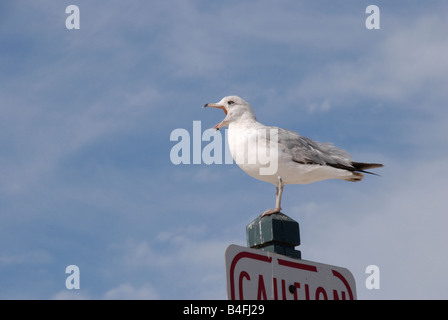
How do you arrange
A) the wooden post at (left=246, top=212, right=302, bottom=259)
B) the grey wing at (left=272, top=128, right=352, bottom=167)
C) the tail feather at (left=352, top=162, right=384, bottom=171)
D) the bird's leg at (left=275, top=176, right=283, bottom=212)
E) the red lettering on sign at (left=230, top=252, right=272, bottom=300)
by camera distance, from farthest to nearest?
the tail feather at (left=352, top=162, right=384, bottom=171) < the grey wing at (left=272, top=128, right=352, bottom=167) < the bird's leg at (left=275, top=176, right=283, bottom=212) < the wooden post at (left=246, top=212, right=302, bottom=259) < the red lettering on sign at (left=230, top=252, right=272, bottom=300)

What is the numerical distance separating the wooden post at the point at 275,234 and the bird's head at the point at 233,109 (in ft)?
8.60

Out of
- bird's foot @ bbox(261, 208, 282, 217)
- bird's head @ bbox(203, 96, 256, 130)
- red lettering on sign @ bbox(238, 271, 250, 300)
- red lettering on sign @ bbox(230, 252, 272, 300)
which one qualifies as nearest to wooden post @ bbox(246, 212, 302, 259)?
bird's foot @ bbox(261, 208, 282, 217)

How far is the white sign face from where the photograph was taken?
5.00 m

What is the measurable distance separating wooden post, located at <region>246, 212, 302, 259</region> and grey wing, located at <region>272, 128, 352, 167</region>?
2005 mm

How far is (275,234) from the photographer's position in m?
5.86

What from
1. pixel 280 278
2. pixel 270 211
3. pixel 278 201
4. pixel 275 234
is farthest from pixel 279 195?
pixel 280 278

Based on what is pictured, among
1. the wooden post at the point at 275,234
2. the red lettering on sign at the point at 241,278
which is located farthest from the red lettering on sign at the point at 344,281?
the red lettering on sign at the point at 241,278

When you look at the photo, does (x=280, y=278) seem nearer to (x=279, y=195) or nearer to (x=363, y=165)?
(x=279, y=195)

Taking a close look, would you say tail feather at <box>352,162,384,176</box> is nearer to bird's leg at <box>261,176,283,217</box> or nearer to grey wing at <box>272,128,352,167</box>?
grey wing at <box>272,128,352,167</box>

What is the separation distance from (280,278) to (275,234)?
1.95 ft

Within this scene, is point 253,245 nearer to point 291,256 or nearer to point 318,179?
point 291,256

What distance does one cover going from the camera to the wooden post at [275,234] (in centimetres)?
584
